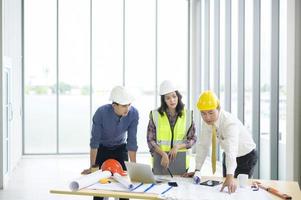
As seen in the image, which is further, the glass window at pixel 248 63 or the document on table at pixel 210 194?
the glass window at pixel 248 63

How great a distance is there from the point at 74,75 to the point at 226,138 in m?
6.54

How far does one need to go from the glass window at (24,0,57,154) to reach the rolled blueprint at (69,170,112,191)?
625 cm

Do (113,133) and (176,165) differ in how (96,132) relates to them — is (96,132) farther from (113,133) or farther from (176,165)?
(176,165)

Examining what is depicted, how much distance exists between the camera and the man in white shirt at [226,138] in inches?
125

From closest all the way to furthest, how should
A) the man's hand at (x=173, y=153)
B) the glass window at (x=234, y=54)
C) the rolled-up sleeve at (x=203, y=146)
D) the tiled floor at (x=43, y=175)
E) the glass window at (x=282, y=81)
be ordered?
the rolled-up sleeve at (x=203, y=146) → the man's hand at (x=173, y=153) → the glass window at (x=282, y=81) → the tiled floor at (x=43, y=175) → the glass window at (x=234, y=54)

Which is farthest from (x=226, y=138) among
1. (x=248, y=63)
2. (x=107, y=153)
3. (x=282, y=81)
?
(x=248, y=63)

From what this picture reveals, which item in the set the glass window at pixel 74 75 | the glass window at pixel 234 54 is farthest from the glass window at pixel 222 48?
the glass window at pixel 74 75

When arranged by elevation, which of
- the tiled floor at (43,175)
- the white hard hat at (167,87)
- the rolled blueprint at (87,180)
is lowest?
the tiled floor at (43,175)

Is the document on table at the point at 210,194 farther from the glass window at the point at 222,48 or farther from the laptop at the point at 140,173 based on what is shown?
the glass window at the point at 222,48

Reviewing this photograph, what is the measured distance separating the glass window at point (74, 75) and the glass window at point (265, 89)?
180 inches

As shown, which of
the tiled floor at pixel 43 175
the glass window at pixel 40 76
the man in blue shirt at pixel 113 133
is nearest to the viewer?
the man in blue shirt at pixel 113 133

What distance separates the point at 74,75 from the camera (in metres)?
9.39

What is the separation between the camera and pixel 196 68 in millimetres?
9500

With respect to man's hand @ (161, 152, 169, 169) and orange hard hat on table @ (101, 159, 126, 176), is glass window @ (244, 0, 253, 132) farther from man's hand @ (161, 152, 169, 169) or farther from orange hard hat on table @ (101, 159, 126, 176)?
orange hard hat on table @ (101, 159, 126, 176)
